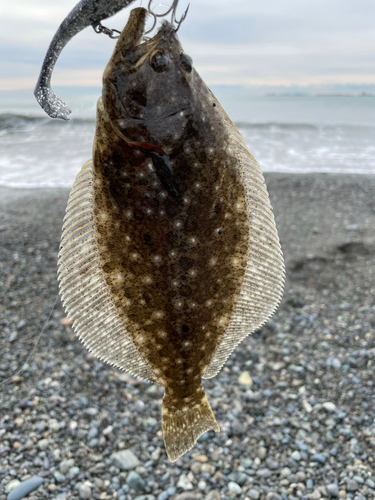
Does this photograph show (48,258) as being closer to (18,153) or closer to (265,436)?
(265,436)

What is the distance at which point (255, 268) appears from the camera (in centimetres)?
200

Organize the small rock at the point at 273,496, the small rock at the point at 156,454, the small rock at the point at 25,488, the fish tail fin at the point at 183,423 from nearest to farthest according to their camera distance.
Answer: the fish tail fin at the point at 183,423 < the small rock at the point at 25,488 < the small rock at the point at 273,496 < the small rock at the point at 156,454

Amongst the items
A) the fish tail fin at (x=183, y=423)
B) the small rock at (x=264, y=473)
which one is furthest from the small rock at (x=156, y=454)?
the fish tail fin at (x=183, y=423)

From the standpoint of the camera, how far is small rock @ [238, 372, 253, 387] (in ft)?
15.9

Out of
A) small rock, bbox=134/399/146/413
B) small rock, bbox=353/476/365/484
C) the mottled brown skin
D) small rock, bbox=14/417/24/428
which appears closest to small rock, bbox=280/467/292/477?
small rock, bbox=353/476/365/484

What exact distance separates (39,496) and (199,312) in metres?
2.93

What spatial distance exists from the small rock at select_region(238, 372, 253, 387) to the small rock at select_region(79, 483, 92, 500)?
205 centimetres

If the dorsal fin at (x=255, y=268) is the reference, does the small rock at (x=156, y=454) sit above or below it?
below

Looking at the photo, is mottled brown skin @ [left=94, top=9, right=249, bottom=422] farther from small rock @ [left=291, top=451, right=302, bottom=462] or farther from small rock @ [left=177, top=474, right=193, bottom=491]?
small rock @ [left=291, top=451, right=302, bottom=462]

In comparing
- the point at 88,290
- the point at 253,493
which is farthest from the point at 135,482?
the point at 88,290

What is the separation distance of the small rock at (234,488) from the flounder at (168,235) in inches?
80.1

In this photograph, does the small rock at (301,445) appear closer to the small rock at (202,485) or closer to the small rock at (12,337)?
the small rock at (202,485)

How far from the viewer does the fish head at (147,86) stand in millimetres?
1441

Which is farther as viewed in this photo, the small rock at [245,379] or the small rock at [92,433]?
the small rock at [245,379]
